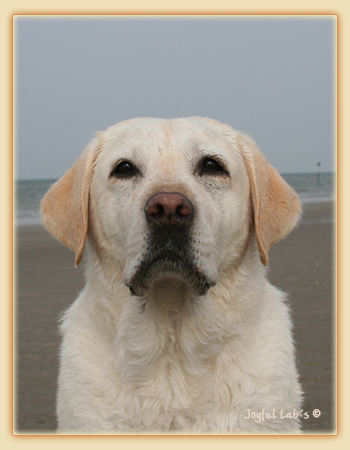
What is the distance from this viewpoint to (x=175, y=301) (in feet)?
11.0

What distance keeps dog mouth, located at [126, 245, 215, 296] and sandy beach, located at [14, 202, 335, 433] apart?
249 cm

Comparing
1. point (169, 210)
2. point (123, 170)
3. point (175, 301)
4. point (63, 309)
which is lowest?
point (63, 309)

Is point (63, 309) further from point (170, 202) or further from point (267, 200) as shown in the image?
point (170, 202)

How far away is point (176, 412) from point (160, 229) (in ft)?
3.71

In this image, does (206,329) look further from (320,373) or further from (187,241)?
(320,373)

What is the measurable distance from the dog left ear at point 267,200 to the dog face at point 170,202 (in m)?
0.08

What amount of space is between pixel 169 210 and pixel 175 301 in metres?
0.79

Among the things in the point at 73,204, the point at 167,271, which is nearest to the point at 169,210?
the point at 167,271

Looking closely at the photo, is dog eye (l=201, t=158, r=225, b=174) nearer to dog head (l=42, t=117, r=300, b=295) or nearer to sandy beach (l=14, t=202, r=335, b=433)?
dog head (l=42, t=117, r=300, b=295)

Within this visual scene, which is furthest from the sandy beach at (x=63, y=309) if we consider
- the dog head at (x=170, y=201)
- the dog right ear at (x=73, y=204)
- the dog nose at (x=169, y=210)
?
the dog nose at (x=169, y=210)

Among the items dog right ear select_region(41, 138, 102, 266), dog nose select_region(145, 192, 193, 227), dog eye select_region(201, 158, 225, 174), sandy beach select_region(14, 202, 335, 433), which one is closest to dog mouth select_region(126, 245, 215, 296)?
dog nose select_region(145, 192, 193, 227)

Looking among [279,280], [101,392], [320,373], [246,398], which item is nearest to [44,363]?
[320,373]

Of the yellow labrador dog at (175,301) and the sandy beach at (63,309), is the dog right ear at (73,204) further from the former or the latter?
the sandy beach at (63,309)

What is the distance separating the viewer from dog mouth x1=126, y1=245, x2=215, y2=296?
290cm
